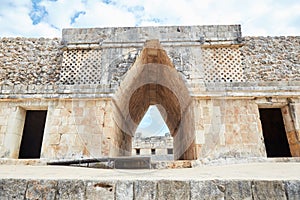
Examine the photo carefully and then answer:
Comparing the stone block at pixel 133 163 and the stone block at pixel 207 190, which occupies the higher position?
the stone block at pixel 133 163

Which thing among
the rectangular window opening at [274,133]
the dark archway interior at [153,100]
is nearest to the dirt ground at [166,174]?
the dark archway interior at [153,100]

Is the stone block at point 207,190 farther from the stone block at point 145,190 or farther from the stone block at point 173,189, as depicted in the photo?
the stone block at point 145,190

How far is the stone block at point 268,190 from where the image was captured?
75.5 inches

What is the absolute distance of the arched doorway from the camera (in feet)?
20.5

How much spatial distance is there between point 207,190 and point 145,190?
602 mm

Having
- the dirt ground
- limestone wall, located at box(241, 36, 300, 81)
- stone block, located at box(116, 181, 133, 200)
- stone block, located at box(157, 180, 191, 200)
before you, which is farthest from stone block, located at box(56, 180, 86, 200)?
limestone wall, located at box(241, 36, 300, 81)

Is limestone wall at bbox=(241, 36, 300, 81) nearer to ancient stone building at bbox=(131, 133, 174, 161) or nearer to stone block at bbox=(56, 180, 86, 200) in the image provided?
stone block at bbox=(56, 180, 86, 200)

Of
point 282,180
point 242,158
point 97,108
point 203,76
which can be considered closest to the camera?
point 282,180

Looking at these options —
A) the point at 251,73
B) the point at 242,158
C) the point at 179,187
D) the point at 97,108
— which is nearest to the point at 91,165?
the point at 97,108

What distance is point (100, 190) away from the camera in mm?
2037

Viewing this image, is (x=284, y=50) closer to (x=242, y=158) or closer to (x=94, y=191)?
(x=242, y=158)

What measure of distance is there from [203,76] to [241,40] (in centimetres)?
175

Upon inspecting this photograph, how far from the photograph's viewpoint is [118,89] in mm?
5887

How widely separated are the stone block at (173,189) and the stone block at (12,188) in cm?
135
